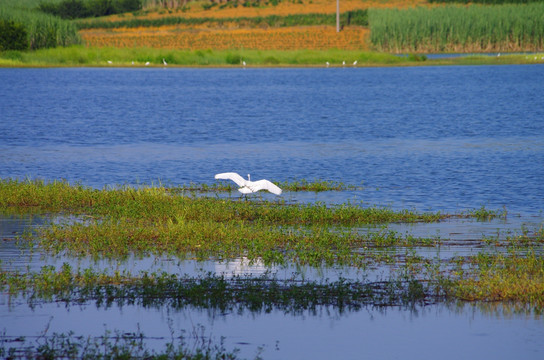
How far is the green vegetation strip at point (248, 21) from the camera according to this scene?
103188mm

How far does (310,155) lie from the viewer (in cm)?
2677

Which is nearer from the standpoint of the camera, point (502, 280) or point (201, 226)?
point (502, 280)

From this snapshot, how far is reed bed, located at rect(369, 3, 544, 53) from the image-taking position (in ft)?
280

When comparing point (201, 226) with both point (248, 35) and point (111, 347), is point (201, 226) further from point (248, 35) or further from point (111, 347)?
point (248, 35)

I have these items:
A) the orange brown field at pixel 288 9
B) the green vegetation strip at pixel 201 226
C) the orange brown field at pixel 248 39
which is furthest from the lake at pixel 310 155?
the orange brown field at pixel 288 9

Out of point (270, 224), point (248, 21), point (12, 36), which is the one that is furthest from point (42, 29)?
point (270, 224)

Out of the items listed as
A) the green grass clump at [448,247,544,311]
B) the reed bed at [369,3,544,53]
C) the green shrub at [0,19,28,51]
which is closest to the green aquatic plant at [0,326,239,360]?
the green grass clump at [448,247,544,311]

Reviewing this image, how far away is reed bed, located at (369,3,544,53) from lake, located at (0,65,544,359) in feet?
45.7

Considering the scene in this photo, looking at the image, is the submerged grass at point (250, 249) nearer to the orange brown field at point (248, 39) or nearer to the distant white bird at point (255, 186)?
the distant white bird at point (255, 186)

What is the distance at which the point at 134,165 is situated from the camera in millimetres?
24156

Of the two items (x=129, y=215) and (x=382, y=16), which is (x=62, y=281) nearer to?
(x=129, y=215)

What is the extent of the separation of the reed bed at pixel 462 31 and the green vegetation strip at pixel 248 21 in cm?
1201

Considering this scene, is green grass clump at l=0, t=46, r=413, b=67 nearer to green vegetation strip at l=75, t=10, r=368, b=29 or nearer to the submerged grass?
green vegetation strip at l=75, t=10, r=368, b=29

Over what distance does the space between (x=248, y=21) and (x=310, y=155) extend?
83536mm
